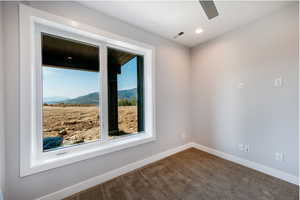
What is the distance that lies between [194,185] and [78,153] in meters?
1.72

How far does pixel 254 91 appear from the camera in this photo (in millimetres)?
2141

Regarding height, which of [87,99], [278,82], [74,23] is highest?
[74,23]

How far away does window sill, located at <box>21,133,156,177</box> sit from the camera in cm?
144

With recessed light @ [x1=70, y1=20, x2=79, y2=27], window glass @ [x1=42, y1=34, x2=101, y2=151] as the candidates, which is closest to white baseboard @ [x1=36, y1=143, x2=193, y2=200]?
window glass @ [x1=42, y1=34, x2=101, y2=151]

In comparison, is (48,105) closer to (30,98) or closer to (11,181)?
(30,98)

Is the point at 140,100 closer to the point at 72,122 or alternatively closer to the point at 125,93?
the point at 125,93

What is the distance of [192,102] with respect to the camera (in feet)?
10.4

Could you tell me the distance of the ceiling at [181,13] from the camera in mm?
1748

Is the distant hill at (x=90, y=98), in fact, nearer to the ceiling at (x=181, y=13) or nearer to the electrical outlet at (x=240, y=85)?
the ceiling at (x=181, y=13)

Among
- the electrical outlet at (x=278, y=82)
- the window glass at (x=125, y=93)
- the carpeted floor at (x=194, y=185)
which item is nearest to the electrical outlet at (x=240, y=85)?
the electrical outlet at (x=278, y=82)

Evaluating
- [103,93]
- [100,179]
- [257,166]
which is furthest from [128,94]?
[257,166]

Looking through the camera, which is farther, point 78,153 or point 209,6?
point 78,153

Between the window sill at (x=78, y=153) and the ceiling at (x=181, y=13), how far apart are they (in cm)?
205

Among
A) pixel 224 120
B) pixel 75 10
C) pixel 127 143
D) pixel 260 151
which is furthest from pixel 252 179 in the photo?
pixel 75 10
